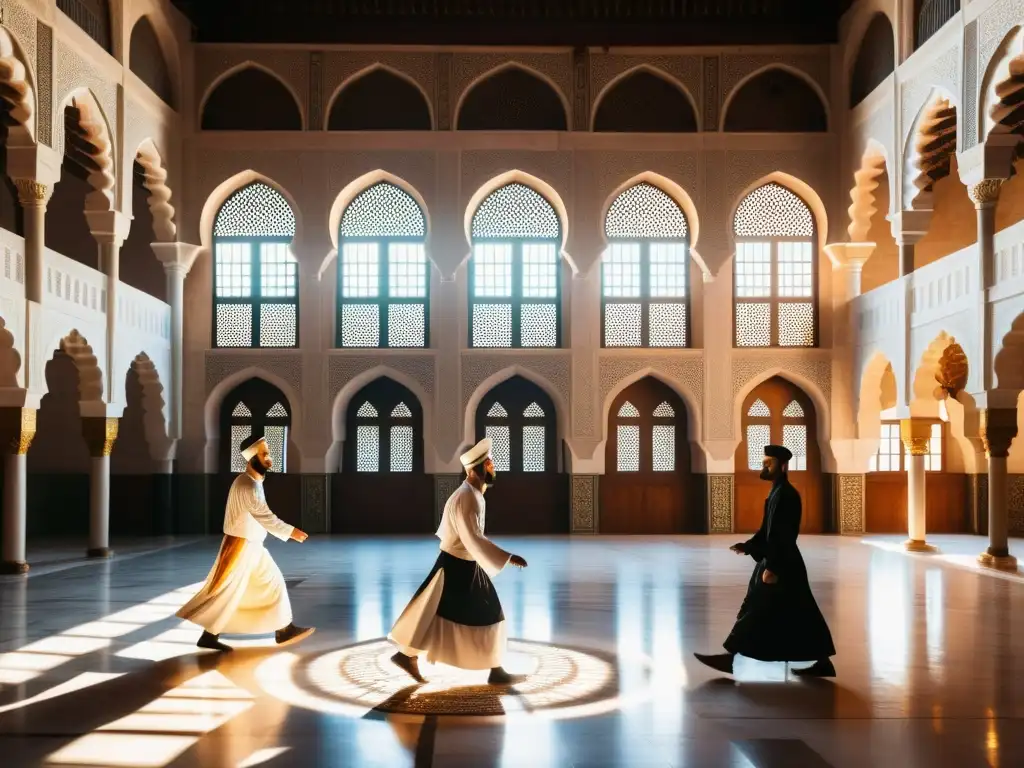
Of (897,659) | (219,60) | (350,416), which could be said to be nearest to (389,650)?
(897,659)

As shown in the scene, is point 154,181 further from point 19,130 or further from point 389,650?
point 389,650

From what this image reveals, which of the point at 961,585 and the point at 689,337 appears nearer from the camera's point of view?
the point at 961,585

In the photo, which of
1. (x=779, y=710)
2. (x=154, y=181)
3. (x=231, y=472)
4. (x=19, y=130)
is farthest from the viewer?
(x=231, y=472)

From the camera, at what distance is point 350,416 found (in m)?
17.9

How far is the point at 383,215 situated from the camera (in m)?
17.7

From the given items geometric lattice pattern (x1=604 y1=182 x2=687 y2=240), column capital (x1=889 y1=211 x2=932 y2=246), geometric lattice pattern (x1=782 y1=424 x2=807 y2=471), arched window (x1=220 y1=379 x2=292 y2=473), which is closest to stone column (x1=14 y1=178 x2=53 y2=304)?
arched window (x1=220 y1=379 x2=292 y2=473)

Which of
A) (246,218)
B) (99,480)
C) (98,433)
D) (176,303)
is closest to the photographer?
(98,433)

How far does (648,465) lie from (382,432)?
4.48 m

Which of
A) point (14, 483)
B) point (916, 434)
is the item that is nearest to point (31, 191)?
point (14, 483)

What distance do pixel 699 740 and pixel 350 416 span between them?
44.0 ft

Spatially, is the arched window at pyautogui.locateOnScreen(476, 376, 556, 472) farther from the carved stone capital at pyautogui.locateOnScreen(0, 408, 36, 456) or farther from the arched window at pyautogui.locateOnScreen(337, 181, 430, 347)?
the carved stone capital at pyautogui.locateOnScreen(0, 408, 36, 456)

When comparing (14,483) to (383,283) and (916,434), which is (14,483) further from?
(916,434)

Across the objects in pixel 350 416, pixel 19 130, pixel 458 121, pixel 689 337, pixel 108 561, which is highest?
pixel 458 121

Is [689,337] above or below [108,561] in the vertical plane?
above
